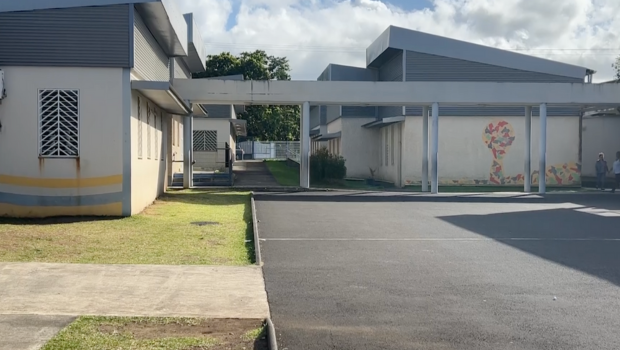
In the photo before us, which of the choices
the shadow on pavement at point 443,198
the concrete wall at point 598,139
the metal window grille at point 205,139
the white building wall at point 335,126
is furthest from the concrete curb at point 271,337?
the concrete wall at point 598,139

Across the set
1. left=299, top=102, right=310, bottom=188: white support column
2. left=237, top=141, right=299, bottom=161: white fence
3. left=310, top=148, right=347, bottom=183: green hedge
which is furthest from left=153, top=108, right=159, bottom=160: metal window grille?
left=237, top=141, right=299, bottom=161: white fence

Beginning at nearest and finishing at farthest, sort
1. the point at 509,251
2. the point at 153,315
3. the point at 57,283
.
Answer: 1. the point at 153,315
2. the point at 57,283
3. the point at 509,251

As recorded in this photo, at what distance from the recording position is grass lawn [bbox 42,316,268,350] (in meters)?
5.78

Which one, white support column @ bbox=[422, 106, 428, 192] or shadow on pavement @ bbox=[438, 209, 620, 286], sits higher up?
white support column @ bbox=[422, 106, 428, 192]

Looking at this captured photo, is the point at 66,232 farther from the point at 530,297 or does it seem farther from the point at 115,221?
the point at 530,297

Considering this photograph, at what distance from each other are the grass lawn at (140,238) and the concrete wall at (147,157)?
0.65 m

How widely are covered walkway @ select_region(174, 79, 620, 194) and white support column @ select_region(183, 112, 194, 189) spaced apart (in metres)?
0.04

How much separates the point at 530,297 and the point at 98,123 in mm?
10950

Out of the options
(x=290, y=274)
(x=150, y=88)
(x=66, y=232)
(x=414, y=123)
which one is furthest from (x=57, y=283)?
(x=414, y=123)

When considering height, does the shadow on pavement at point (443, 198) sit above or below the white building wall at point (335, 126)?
below

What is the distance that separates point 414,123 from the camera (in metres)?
31.5

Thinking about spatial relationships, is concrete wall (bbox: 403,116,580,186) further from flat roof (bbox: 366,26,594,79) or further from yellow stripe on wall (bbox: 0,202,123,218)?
yellow stripe on wall (bbox: 0,202,123,218)

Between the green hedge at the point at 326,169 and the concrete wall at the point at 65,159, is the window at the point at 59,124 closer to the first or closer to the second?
the concrete wall at the point at 65,159

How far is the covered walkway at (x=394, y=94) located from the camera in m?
24.5
